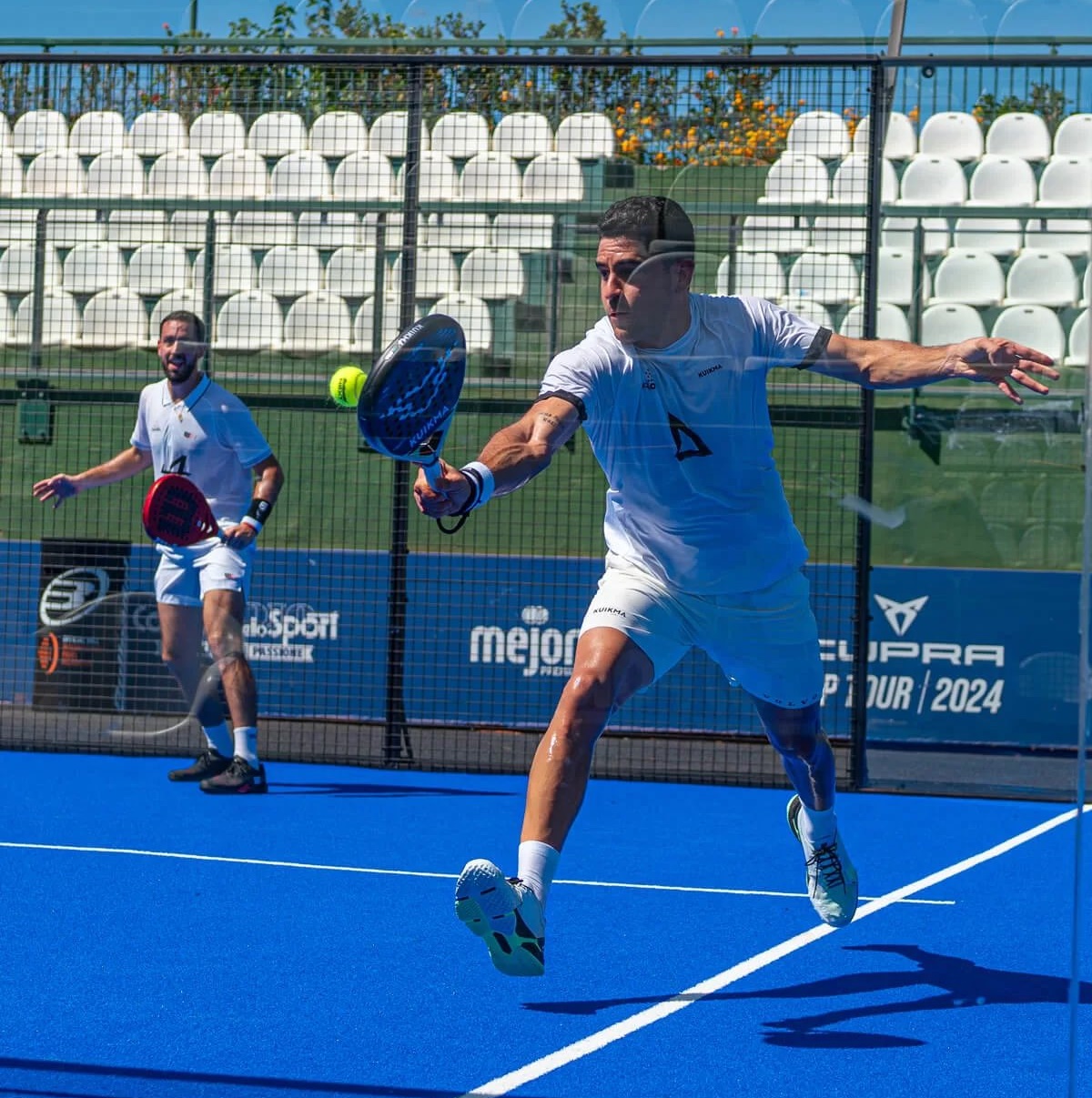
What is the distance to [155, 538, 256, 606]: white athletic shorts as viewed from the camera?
6.92 m

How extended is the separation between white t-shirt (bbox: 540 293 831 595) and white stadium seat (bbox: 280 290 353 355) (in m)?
0.92

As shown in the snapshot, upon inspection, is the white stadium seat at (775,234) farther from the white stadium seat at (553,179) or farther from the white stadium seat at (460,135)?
the white stadium seat at (460,135)

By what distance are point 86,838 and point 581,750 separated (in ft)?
9.34

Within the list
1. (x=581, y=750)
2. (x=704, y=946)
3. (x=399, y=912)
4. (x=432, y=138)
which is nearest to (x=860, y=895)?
(x=704, y=946)

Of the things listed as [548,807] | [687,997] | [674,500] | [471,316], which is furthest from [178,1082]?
[471,316]

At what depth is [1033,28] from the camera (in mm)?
3539

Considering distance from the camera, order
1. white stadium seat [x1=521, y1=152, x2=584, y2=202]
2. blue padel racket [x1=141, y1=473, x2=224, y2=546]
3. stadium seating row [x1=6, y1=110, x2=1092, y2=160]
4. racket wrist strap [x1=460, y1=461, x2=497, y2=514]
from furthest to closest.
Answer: blue padel racket [x1=141, y1=473, x2=224, y2=546]
white stadium seat [x1=521, y1=152, x2=584, y2=202]
stadium seating row [x1=6, y1=110, x2=1092, y2=160]
racket wrist strap [x1=460, y1=461, x2=497, y2=514]

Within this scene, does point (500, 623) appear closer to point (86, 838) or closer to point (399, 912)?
point (86, 838)

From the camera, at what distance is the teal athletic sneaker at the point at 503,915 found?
335cm

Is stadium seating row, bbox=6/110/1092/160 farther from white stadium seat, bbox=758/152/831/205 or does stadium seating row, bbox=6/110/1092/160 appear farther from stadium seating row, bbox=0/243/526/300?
stadium seating row, bbox=0/243/526/300

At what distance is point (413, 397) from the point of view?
3.23m

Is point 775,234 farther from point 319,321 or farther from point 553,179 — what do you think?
point 319,321

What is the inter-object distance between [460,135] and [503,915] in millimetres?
2024

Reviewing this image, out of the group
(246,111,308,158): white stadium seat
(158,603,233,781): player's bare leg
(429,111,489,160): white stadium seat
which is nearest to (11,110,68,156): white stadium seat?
(246,111,308,158): white stadium seat
